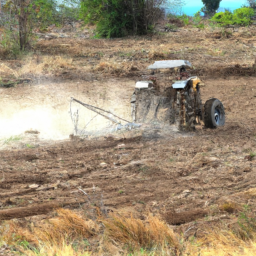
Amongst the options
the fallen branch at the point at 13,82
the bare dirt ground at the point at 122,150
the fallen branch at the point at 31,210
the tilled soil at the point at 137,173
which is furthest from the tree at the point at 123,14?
the fallen branch at the point at 31,210

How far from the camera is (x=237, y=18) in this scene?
23.8 metres

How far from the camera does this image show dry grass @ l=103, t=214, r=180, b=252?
178 inches

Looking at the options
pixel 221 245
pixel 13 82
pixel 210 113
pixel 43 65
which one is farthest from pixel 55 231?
pixel 43 65

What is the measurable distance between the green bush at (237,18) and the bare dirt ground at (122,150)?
6.19 meters

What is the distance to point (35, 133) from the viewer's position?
10.7m

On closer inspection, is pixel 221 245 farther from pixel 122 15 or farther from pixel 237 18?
pixel 237 18

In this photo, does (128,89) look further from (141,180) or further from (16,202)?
Answer: (16,202)

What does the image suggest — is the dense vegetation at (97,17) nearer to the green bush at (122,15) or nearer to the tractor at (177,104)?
the green bush at (122,15)

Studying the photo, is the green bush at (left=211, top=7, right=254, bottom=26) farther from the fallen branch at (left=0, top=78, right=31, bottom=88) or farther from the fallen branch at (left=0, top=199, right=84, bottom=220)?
the fallen branch at (left=0, top=199, right=84, bottom=220)

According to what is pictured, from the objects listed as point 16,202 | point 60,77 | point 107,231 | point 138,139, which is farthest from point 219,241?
point 60,77

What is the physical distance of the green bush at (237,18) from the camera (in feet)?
77.2

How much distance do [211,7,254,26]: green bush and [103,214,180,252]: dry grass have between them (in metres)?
20.3

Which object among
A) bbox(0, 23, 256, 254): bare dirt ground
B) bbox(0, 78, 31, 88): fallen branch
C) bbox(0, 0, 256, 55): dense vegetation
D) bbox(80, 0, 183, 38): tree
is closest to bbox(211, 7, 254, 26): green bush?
bbox(0, 0, 256, 55): dense vegetation

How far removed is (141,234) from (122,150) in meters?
4.06
